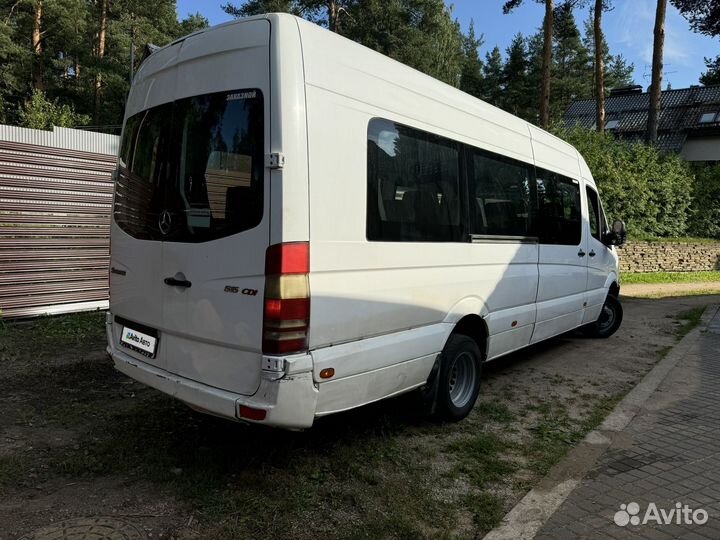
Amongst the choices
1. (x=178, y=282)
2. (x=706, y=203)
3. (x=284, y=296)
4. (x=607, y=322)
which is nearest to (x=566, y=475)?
(x=284, y=296)

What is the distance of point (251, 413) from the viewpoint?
9.48 feet

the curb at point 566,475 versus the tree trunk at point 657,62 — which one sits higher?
the tree trunk at point 657,62

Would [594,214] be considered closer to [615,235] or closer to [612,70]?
[615,235]

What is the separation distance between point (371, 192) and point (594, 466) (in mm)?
2394

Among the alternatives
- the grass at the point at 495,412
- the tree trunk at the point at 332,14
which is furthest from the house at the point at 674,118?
the grass at the point at 495,412

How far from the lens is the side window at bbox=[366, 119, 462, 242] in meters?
3.38

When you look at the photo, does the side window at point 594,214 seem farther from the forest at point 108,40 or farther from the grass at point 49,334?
the forest at point 108,40

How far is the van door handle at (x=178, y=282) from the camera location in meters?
3.19

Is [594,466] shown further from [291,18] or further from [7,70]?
[7,70]

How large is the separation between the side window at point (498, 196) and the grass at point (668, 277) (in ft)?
40.9

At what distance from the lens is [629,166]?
17.1m

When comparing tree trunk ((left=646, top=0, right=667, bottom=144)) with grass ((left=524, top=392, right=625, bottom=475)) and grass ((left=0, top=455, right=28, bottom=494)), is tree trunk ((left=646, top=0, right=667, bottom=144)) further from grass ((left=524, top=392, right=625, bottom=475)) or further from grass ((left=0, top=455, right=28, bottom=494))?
grass ((left=0, top=455, right=28, bottom=494))

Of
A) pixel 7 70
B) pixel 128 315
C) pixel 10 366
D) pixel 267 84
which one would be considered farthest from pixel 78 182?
Answer: pixel 7 70

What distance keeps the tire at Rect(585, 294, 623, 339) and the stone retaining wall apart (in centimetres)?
1006
